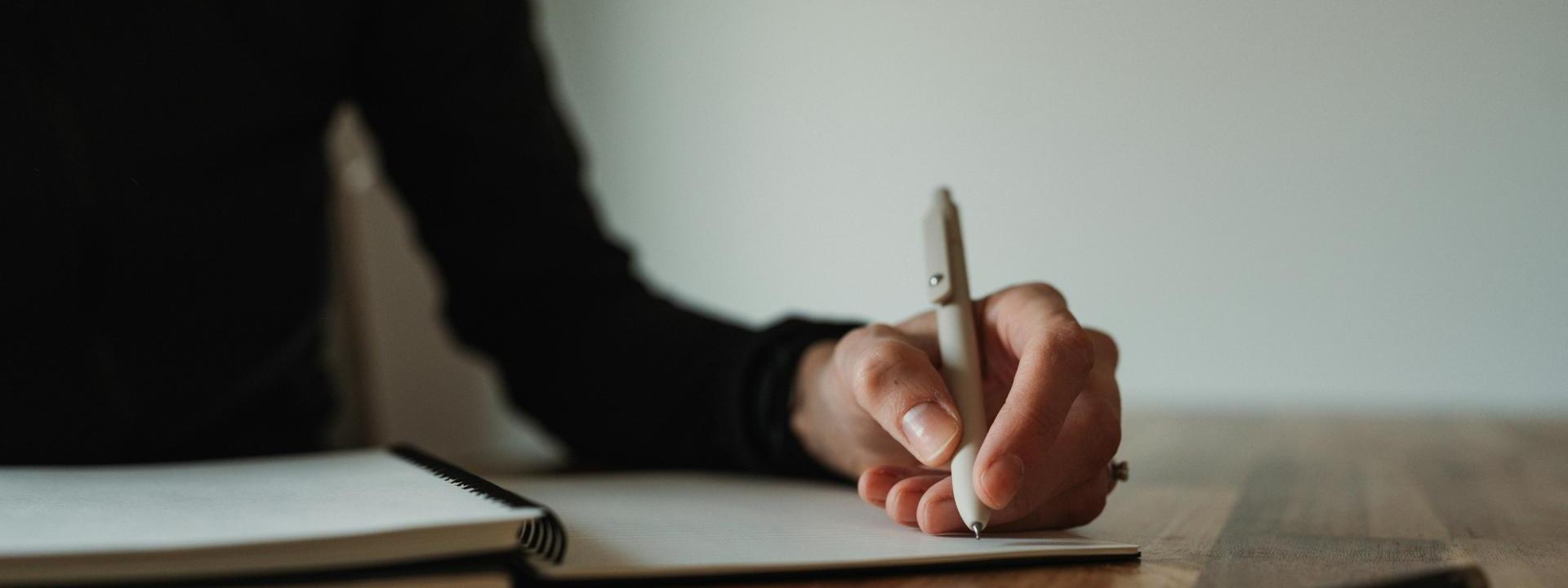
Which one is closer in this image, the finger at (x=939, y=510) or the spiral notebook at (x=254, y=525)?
the spiral notebook at (x=254, y=525)

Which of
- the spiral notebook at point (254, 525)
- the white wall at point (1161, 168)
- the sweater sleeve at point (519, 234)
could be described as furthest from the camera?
the white wall at point (1161, 168)

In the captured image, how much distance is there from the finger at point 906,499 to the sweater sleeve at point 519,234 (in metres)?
0.30

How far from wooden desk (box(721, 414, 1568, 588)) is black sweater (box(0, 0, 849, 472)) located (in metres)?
0.22

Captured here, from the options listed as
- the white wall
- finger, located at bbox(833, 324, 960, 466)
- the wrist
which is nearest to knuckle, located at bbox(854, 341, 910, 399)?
finger, located at bbox(833, 324, 960, 466)

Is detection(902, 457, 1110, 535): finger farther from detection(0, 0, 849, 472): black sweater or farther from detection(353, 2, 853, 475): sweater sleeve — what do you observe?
detection(353, 2, 853, 475): sweater sleeve

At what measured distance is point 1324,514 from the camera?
21.1 inches

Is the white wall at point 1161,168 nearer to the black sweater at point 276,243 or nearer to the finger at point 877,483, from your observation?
the black sweater at point 276,243

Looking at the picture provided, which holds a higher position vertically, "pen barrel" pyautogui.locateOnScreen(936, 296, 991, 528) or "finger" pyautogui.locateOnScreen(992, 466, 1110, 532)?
"pen barrel" pyautogui.locateOnScreen(936, 296, 991, 528)

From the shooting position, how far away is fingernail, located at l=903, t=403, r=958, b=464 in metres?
0.42

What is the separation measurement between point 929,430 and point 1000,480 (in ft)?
0.12

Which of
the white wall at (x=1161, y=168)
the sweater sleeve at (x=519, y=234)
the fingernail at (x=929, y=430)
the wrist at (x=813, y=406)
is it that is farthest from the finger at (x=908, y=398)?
the white wall at (x=1161, y=168)

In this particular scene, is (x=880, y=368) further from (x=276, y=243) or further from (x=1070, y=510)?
(x=276, y=243)

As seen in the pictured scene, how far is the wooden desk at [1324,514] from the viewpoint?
1.29ft

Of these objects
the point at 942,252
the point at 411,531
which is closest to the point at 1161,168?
the point at 942,252
